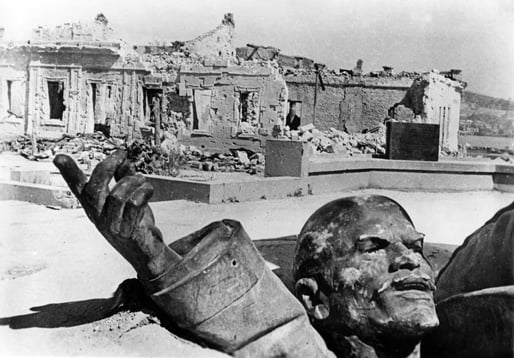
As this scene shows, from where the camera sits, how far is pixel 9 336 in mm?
2443

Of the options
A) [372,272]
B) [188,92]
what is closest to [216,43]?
[188,92]

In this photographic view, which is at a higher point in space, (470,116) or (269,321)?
(470,116)

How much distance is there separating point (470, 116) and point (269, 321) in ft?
116

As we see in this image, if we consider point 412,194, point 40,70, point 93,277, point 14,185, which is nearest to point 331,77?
point 40,70

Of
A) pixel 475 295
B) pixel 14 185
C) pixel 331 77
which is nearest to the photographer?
pixel 475 295

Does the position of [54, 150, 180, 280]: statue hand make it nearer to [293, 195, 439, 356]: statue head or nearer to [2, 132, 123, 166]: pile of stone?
[293, 195, 439, 356]: statue head

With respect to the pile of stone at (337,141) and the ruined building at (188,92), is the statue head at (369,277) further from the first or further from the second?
the ruined building at (188,92)

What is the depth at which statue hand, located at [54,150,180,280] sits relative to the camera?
2066 mm

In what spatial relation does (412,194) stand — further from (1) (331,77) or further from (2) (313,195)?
(1) (331,77)

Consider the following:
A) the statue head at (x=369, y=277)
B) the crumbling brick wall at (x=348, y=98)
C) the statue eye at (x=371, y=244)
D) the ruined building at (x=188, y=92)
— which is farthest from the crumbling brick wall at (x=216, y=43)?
the statue eye at (x=371, y=244)

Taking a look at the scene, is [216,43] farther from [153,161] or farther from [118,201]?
[118,201]

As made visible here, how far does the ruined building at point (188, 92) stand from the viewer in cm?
2689

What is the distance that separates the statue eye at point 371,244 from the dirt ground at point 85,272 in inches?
29.7

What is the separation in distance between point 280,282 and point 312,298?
0.26 m
